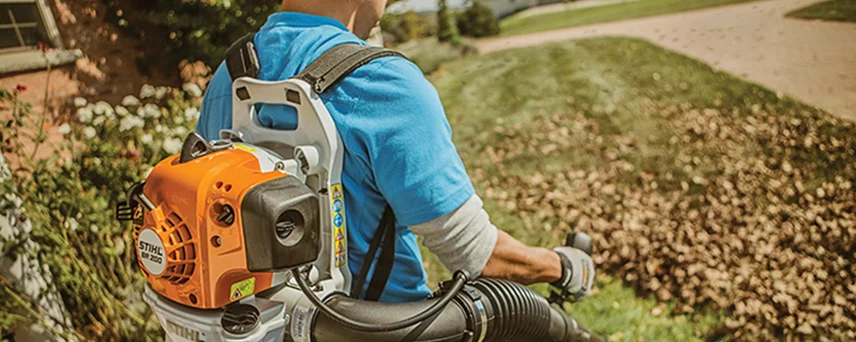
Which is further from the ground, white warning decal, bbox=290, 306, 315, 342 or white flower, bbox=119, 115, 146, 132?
white flower, bbox=119, 115, 146, 132

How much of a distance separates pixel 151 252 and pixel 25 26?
4588 millimetres

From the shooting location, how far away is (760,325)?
2.98 metres

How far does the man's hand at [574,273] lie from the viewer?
1.66 meters

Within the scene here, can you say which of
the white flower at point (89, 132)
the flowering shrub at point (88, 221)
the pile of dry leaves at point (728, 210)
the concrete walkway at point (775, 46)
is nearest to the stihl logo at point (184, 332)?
the flowering shrub at point (88, 221)

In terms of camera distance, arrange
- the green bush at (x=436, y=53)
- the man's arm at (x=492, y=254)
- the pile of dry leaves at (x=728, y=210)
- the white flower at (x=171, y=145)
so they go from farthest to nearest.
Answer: the green bush at (x=436, y=53)
the white flower at (x=171, y=145)
the pile of dry leaves at (x=728, y=210)
the man's arm at (x=492, y=254)

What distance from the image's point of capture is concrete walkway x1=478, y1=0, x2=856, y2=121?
129 inches

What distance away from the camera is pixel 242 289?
105 centimetres

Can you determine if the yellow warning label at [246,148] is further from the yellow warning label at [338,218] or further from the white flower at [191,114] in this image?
the white flower at [191,114]

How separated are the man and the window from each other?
4.02 metres

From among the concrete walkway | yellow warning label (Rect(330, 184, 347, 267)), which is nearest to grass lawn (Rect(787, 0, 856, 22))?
the concrete walkway

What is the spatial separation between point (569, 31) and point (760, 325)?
4.83m

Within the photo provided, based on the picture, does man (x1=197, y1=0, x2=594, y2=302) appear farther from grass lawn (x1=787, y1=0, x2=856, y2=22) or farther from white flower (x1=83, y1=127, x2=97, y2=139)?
grass lawn (x1=787, y1=0, x2=856, y2=22)

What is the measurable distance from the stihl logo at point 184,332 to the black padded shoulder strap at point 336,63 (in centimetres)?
58

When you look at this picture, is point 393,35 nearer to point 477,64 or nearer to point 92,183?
point 477,64
